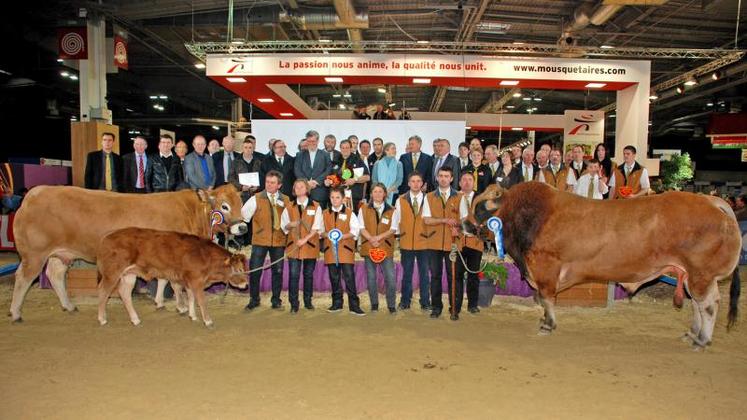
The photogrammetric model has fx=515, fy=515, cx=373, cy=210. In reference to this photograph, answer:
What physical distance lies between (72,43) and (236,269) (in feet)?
29.7

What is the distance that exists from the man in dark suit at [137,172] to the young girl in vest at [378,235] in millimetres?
3250

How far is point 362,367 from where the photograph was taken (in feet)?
15.3

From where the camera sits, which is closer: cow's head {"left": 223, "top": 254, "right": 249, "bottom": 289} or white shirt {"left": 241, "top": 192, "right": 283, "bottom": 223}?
cow's head {"left": 223, "top": 254, "right": 249, "bottom": 289}

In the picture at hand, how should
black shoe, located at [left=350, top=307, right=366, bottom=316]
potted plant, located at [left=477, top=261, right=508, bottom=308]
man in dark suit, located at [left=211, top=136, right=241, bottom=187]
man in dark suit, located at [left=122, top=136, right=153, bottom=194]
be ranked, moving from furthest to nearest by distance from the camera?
man in dark suit, located at [left=211, top=136, right=241, bottom=187], man in dark suit, located at [left=122, top=136, right=153, bottom=194], potted plant, located at [left=477, top=261, right=508, bottom=308], black shoe, located at [left=350, top=307, right=366, bottom=316]

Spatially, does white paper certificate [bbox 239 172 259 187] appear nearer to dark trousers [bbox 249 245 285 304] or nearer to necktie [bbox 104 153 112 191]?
dark trousers [bbox 249 245 285 304]

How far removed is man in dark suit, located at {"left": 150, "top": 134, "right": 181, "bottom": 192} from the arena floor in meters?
1.84

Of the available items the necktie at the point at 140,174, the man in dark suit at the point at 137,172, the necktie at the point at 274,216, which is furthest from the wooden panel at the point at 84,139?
the necktie at the point at 274,216

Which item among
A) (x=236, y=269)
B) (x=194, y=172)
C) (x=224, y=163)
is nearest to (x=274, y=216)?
(x=236, y=269)

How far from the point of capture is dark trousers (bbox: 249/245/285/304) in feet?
22.1

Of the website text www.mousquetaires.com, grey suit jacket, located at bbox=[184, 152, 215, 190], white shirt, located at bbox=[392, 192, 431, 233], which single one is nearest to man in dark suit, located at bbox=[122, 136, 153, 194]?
grey suit jacket, located at bbox=[184, 152, 215, 190]

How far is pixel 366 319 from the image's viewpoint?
6.36 metres

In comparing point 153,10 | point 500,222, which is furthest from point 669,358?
point 153,10

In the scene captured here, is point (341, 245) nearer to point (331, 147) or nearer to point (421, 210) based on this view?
point (421, 210)

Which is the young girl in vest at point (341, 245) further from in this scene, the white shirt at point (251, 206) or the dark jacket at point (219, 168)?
the dark jacket at point (219, 168)
